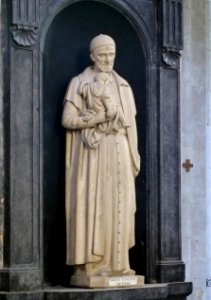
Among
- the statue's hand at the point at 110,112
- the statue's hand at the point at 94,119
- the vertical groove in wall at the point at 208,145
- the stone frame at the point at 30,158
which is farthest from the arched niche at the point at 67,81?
the vertical groove in wall at the point at 208,145

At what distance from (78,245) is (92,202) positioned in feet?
1.24

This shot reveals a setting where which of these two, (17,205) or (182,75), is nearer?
(17,205)

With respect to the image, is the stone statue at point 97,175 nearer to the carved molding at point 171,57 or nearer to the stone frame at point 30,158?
the stone frame at point 30,158

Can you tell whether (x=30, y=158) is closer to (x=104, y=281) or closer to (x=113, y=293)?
(x=104, y=281)

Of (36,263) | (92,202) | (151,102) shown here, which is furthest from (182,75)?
(36,263)

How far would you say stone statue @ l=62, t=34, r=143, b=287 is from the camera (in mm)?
8906

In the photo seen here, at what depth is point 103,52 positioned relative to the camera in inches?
357

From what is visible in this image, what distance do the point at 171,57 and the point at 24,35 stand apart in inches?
63.6

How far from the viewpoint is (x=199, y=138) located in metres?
10.2

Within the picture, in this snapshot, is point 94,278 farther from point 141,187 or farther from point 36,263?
point 141,187

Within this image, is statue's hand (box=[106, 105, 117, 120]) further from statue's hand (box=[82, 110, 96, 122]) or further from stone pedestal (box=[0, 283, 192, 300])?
stone pedestal (box=[0, 283, 192, 300])

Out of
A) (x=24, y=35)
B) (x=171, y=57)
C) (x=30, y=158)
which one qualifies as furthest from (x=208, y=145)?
(x=24, y=35)

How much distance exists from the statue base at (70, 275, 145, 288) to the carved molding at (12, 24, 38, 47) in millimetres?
2004

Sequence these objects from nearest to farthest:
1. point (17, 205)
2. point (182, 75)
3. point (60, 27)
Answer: point (17, 205), point (60, 27), point (182, 75)
